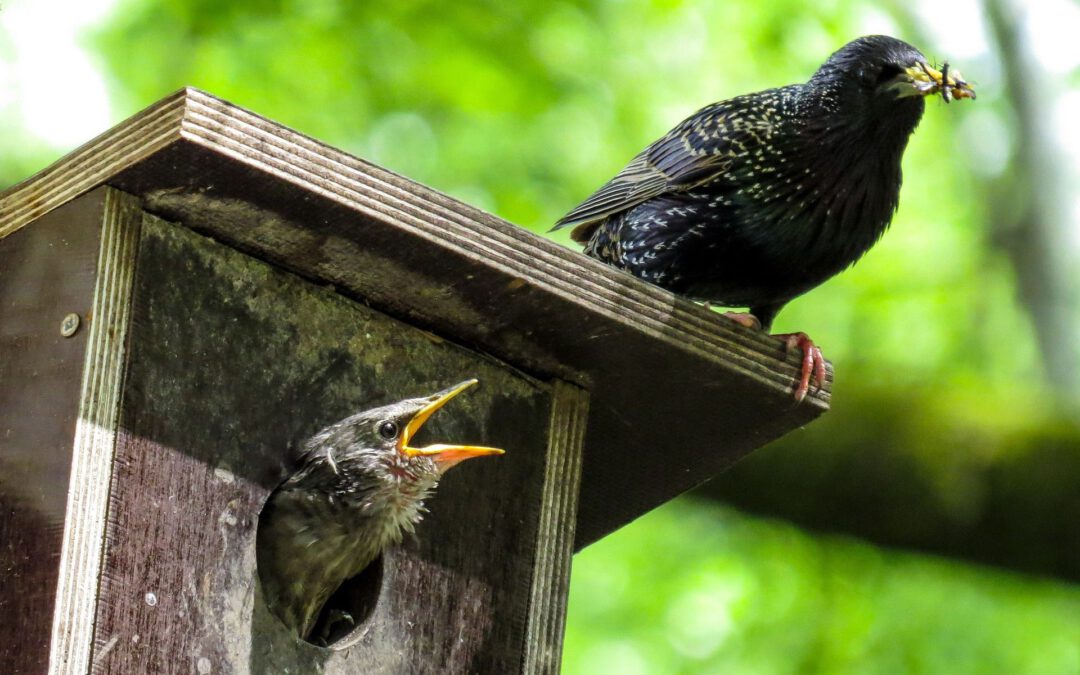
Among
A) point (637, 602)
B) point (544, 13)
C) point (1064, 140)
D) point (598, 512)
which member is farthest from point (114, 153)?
point (1064, 140)

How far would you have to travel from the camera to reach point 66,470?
259 centimetres

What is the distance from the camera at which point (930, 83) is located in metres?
3.90

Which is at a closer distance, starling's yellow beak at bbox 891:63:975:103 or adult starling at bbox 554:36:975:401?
starling's yellow beak at bbox 891:63:975:103

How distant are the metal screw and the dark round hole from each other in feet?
2.35

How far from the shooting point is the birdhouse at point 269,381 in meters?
2.62

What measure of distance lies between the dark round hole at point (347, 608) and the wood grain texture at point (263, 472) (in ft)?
0.18

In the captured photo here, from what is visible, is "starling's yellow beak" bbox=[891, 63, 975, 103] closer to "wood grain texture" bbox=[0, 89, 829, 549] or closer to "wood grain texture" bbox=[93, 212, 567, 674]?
"wood grain texture" bbox=[0, 89, 829, 549]

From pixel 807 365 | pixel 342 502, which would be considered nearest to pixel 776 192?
pixel 807 365

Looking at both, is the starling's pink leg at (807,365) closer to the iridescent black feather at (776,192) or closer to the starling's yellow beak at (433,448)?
the iridescent black feather at (776,192)

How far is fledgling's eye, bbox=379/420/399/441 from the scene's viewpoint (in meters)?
3.00

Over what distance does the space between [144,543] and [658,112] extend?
6269mm

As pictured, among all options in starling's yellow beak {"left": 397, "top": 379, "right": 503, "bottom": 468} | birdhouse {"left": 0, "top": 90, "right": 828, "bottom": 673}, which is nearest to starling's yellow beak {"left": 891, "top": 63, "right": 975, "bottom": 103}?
birdhouse {"left": 0, "top": 90, "right": 828, "bottom": 673}

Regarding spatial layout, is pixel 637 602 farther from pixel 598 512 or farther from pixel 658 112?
pixel 598 512

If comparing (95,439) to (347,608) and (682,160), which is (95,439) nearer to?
(347,608)
